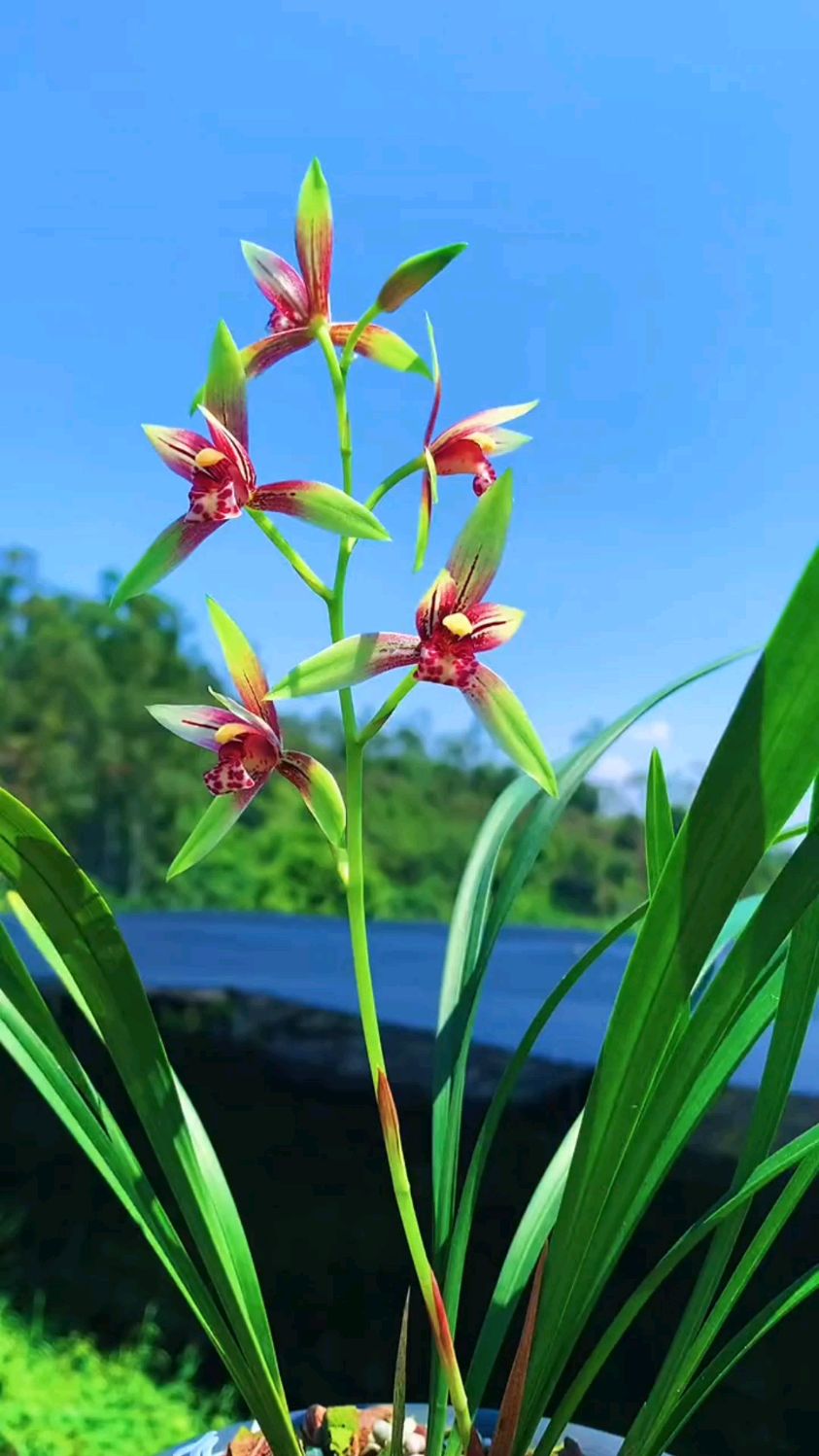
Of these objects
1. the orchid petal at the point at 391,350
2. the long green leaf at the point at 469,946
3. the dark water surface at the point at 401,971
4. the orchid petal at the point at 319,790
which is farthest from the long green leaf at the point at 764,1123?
the dark water surface at the point at 401,971

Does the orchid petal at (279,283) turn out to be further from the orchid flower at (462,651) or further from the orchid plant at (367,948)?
the orchid flower at (462,651)

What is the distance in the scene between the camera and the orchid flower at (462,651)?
0.44 meters

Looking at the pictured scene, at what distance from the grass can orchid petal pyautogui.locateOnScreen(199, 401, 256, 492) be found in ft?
3.85

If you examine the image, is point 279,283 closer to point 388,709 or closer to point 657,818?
point 388,709

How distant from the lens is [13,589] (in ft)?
19.7

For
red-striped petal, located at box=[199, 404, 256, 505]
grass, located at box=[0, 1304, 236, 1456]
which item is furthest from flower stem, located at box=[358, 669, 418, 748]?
grass, located at box=[0, 1304, 236, 1456]

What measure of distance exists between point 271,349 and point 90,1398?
1332 millimetres

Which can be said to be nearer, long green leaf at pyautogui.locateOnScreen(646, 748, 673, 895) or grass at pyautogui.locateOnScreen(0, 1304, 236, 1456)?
long green leaf at pyautogui.locateOnScreen(646, 748, 673, 895)

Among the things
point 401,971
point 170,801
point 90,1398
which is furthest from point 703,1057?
point 170,801

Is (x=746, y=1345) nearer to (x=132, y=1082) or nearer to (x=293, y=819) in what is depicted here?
(x=132, y=1082)

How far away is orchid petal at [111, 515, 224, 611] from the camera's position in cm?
46

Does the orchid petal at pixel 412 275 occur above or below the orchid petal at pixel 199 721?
above

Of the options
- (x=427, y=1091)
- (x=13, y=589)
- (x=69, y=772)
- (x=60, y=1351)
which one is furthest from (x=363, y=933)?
(x=69, y=772)

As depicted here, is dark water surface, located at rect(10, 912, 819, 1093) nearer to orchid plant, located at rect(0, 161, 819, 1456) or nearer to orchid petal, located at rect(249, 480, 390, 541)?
orchid plant, located at rect(0, 161, 819, 1456)
